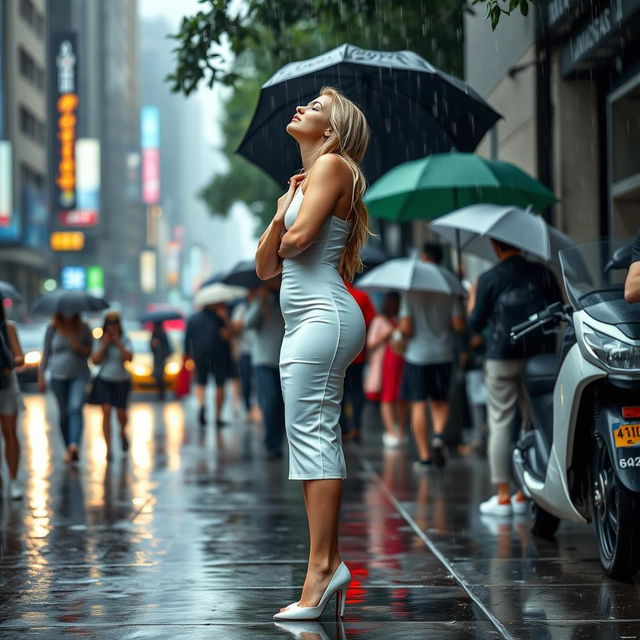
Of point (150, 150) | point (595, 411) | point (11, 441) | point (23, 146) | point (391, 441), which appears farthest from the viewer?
point (150, 150)

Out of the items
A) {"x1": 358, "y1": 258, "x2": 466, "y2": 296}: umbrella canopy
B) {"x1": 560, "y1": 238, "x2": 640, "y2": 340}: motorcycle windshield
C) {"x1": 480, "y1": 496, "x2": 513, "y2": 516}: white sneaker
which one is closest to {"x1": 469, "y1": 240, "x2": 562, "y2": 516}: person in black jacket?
{"x1": 480, "y1": 496, "x2": 513, "y2": 516}: white sneaker

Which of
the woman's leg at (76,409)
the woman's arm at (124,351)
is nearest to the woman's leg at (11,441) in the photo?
the woman's leg at (76,409)

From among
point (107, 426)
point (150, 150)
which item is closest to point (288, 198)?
point (107, 426)

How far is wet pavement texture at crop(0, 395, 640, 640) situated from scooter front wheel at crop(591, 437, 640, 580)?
0.34ft

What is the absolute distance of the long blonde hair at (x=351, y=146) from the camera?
5371 mm

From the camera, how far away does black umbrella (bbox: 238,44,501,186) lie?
893 centimetres

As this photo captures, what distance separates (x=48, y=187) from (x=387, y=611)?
2626 inches

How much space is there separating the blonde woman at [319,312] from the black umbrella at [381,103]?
3.19 meters

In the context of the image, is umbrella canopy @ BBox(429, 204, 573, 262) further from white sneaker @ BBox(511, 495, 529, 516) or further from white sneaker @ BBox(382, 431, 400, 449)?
white sneaker @ BBox(382, 431, 400, 449)

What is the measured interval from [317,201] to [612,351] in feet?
5.37

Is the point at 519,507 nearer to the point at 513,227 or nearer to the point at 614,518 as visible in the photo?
the point at 513,227

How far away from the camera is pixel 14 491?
964 centimetres

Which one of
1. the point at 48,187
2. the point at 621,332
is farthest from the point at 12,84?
the point at 621,332

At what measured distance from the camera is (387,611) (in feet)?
18.2
